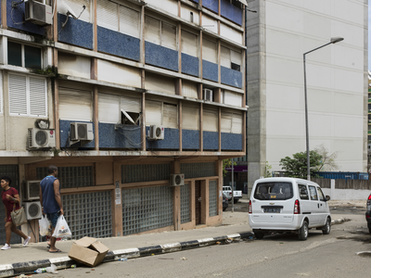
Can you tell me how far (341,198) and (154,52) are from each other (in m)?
27.6

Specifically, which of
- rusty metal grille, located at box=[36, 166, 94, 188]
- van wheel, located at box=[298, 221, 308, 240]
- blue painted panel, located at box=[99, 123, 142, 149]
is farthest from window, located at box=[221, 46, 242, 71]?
van wheel, located at box=[298, 221, 308, 240]

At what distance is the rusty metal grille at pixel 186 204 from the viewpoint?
20.4m

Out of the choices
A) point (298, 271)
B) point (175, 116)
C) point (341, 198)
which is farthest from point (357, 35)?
point (298, 271)

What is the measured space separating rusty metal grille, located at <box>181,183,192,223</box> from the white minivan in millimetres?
6773

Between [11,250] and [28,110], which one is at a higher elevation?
[28,110]

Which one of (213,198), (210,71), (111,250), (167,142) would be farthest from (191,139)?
(111,250)

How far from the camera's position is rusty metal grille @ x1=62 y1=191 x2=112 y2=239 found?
14.0m

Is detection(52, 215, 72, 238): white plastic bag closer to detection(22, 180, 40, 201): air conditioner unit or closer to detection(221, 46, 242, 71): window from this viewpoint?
detection(22, 180, 40, 201): air conditioner unit

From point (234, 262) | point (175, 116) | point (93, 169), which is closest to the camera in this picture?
point (234, 262)

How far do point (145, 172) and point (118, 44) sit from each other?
5454 mm

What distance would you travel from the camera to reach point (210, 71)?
2064 centimetres

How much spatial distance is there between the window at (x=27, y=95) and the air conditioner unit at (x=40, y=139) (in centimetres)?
58

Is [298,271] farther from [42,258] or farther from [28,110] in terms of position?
[28,110]

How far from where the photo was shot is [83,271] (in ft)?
27.2
